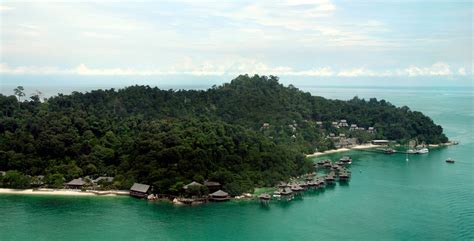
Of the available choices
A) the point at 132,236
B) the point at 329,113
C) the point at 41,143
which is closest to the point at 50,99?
the point at 41,143

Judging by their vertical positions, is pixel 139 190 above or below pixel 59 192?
above

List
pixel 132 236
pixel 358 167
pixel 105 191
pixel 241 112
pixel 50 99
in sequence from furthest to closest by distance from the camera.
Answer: pixel 241 112 → pixel 50 99 → pixel 358 167 → pixel 105 191 → pixel 132 236

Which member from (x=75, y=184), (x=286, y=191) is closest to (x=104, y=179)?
(x=75, y=184)

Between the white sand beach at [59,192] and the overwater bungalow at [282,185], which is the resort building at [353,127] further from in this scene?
the white sand beach at [59,192]

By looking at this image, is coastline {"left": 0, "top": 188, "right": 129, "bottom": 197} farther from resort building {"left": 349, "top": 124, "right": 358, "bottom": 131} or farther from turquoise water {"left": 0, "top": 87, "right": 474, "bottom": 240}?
resort building {"left": 349, "top": 124, "right": 358, "bottom": 131}

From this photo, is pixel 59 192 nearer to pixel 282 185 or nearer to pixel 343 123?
pixel 282 185

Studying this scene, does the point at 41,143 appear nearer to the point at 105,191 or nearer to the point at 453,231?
the point at 105,191

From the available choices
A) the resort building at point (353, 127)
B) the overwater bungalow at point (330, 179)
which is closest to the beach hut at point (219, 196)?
the overwater bungalow at point (330, 179)
